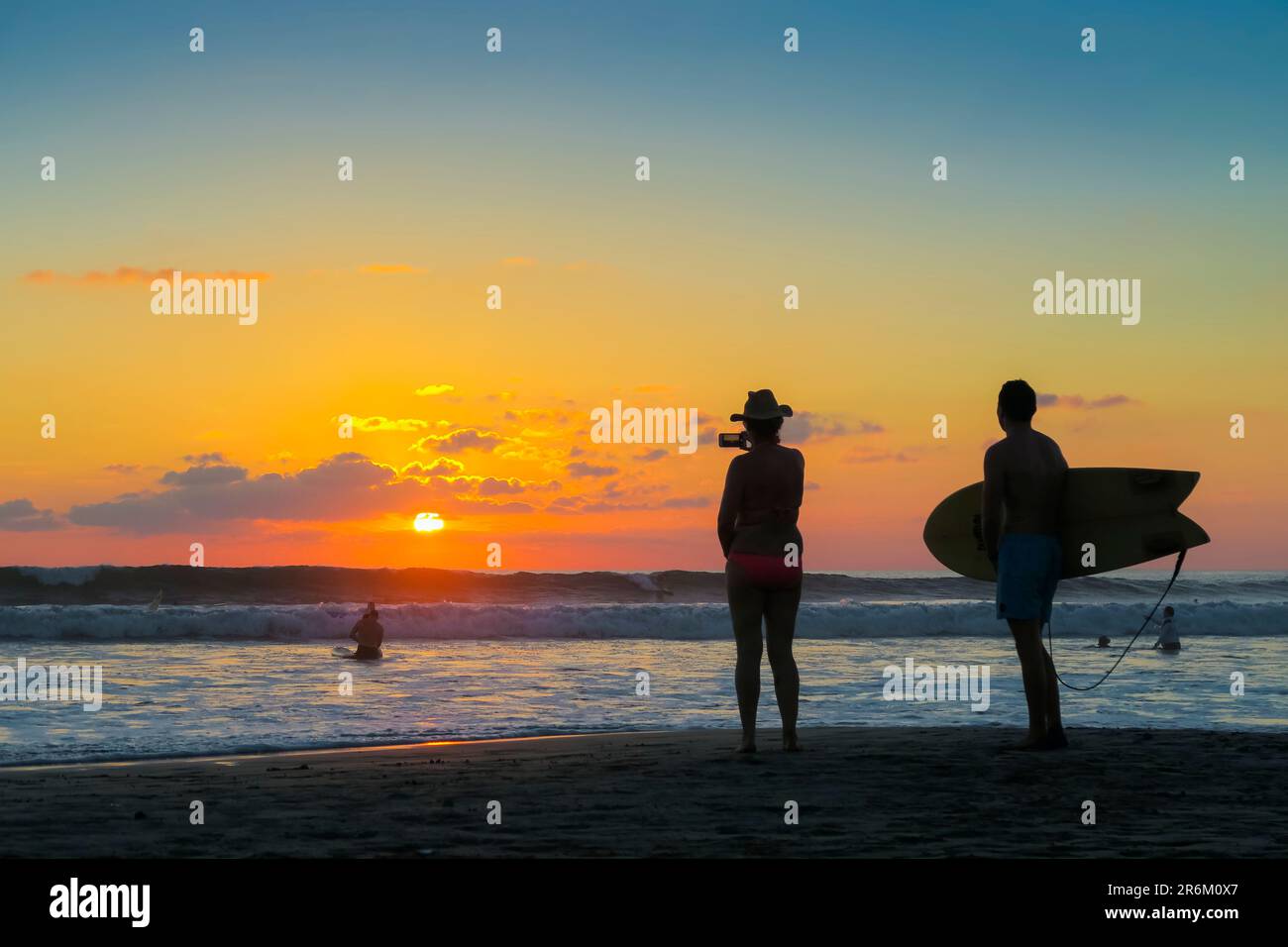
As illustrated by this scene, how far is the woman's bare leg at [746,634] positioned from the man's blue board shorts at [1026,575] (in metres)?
1.35

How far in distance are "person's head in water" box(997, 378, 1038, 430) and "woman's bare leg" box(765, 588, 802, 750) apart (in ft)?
5.18

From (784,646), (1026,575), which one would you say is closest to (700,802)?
(784,646)

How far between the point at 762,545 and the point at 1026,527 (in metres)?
1.50

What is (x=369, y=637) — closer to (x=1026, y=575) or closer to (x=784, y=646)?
(x=784, y=646)

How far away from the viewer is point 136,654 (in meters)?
22.6

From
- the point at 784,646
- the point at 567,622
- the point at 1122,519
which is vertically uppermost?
the point at 1122,519

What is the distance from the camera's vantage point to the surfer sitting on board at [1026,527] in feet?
22.9

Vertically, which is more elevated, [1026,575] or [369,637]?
[1026,575]

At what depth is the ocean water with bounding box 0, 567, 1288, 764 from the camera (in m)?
11.6

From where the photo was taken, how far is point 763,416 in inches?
287

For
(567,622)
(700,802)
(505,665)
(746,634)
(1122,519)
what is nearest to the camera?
(700,802)
